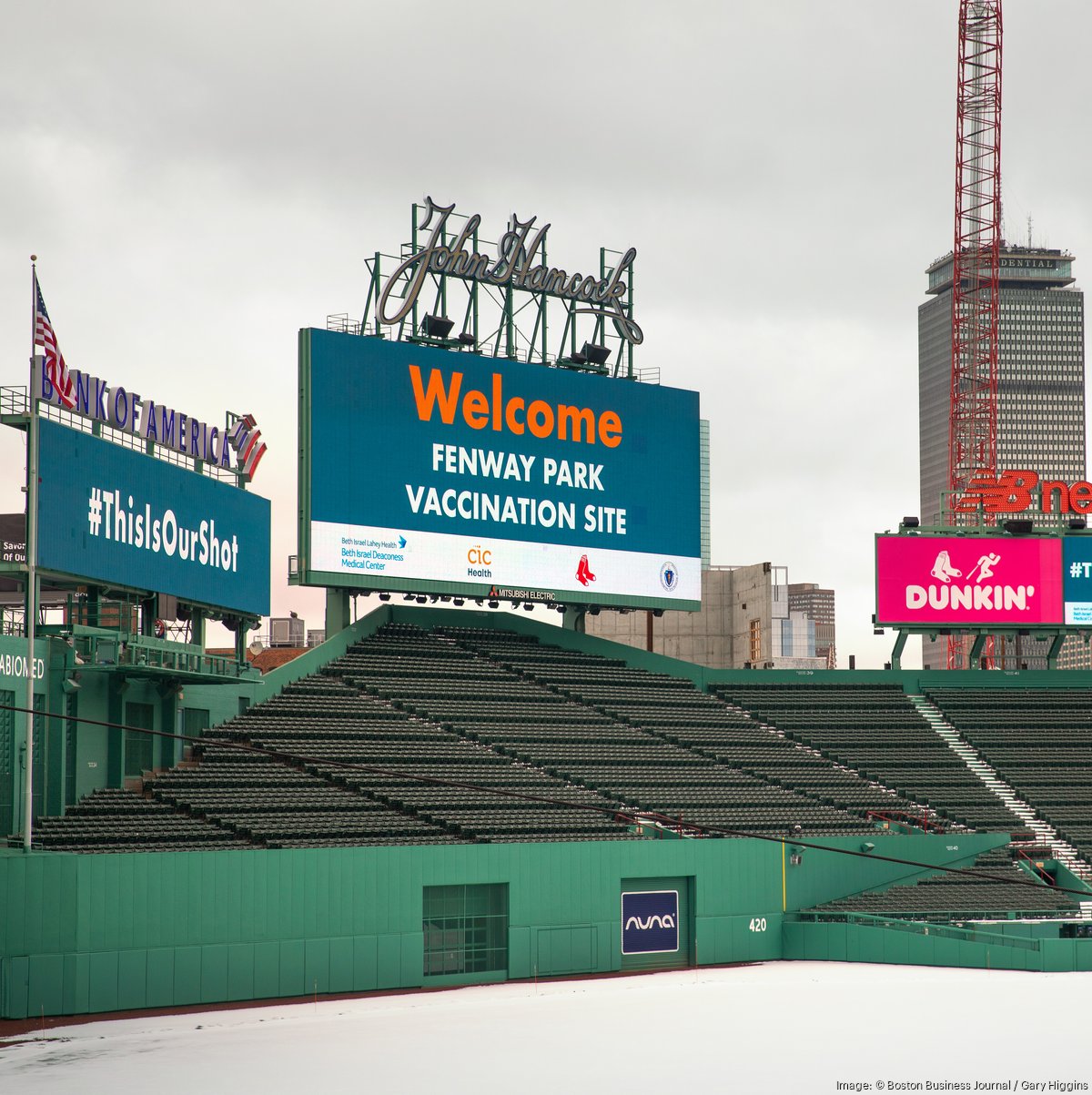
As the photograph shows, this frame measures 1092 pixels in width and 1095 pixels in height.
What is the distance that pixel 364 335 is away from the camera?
56.4 meters

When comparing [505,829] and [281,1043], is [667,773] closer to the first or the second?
[505,829]

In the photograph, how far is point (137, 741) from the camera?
4338cm

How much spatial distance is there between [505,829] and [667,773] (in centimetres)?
942

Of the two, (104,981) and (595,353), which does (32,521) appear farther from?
(595,353)

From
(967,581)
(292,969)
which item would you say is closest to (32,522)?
(292,969)

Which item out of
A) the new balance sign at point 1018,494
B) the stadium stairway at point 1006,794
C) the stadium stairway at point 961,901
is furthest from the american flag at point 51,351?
the new balance sign at point 1018,494

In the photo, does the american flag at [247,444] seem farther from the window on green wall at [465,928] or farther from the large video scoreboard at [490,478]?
the window on green wall at [465,928]

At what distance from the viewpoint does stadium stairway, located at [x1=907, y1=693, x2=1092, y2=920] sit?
176 feet

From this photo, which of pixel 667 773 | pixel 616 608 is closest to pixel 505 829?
pixel 667 773

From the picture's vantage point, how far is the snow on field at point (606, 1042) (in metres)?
27.5

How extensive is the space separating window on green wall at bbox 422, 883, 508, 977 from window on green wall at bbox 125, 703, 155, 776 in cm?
846

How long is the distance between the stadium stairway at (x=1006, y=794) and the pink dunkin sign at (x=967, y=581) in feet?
12.3

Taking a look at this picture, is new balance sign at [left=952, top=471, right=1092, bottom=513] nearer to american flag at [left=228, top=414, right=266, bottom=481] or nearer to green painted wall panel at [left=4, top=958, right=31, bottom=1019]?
american flag at [left=228, top=414, right=266, bottom=481]

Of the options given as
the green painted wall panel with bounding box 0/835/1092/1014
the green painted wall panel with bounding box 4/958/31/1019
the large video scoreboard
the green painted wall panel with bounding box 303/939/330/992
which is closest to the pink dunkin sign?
the large video scoreboard
